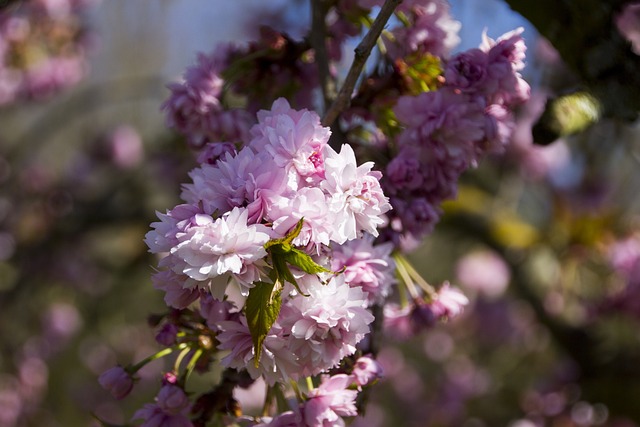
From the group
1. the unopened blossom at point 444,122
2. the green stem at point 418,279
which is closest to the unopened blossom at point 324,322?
the unopened blossom at point 444,122

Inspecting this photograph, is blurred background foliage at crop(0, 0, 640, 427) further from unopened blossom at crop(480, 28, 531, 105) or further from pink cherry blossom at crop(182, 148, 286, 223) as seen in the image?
pink cherry blossom at crop(182, 148, 286, 223)

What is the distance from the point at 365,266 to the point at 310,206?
223 millimetres

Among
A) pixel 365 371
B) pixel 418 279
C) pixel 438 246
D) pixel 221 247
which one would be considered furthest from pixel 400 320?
pixel 438 246

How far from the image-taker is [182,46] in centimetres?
652

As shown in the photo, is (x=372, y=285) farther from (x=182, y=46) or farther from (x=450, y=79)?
(x=182, y=46)

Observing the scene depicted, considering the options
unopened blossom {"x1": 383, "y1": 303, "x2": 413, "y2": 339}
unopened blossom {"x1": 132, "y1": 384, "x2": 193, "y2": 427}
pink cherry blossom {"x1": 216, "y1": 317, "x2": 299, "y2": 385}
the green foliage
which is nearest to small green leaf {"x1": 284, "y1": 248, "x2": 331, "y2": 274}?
the green foliage

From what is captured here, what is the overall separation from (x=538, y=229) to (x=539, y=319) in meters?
0.48

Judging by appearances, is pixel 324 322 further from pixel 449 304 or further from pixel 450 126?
pixel 449 304

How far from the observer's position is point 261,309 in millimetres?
886

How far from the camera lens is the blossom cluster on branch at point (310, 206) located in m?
0.88

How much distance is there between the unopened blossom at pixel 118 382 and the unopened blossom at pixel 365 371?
38 centimetres

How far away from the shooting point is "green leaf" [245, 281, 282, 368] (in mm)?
882

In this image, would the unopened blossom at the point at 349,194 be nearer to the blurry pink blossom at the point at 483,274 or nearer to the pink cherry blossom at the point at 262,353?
the pink cherry blossom at the point at 262,353

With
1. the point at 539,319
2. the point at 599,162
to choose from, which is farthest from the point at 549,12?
the point at 599,162
